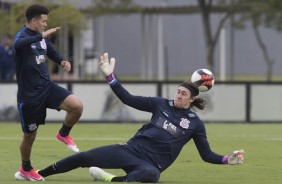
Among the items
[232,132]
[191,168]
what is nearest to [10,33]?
[232,132]

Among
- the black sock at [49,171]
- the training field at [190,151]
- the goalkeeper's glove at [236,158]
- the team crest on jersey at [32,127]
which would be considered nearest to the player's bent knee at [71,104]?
the team crest on jersey at [32,127]

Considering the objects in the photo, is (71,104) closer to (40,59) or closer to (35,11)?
(40,59)

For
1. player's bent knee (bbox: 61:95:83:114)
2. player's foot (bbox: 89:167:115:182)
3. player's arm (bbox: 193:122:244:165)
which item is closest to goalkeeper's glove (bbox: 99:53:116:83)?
player's foot (bbox: 89:167:115:182)

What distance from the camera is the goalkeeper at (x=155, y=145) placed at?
419 inches

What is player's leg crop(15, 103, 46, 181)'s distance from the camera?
1117 cm

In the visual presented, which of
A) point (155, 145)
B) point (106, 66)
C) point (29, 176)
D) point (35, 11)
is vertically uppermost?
point (35, 11)

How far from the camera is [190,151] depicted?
1573cm

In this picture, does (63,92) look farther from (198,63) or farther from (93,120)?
(198,63)

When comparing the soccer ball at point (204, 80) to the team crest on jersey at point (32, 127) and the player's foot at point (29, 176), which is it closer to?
the team crest on jersey at point (32, 127)

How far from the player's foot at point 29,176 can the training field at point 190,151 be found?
97 mm

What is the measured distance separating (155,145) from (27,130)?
5.71 ft

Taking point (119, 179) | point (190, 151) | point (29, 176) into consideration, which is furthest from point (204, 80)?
point (190, 151)

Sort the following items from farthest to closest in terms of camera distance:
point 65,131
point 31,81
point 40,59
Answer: point 65,131 → point 40,59 → point 31,81

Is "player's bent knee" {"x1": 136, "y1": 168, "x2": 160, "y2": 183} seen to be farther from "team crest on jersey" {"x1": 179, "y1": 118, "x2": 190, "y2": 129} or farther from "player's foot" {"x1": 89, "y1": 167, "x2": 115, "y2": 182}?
"team crest on jersey" {"x1": 179, "y1": 118, "x2": 190, "y2": 129}
